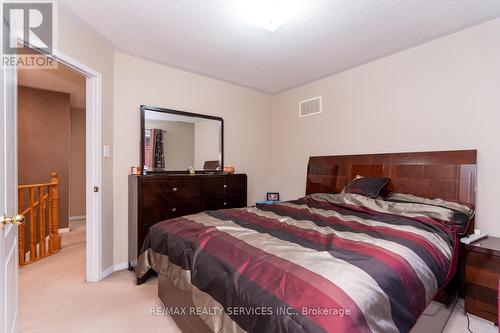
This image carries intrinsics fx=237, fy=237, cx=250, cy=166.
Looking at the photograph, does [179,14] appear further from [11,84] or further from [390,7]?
[390,7]

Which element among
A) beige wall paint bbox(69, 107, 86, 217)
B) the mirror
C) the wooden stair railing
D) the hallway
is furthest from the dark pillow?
beige wall paint bbox(69, 107, 86, 217)

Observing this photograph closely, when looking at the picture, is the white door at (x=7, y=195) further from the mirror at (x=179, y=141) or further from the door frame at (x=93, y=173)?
the mirror at (x=179, y=141)

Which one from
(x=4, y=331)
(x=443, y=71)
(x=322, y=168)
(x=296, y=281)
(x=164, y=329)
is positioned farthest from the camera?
(x=322, y=168)

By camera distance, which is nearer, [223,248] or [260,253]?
[260,253]

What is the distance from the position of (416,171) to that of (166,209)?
275 cm

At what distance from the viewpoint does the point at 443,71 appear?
2404 millimetres

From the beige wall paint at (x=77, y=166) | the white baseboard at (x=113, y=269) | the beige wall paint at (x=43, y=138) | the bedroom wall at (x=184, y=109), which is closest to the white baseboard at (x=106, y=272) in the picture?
the white baseboard at (x=113, y=269)

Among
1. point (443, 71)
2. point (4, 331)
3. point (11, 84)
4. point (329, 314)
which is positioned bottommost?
point (4, 331)

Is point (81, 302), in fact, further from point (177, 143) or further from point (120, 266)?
point (177, 143)

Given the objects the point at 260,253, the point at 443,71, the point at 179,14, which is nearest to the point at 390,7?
the point at 443,71

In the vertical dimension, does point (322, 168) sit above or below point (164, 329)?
above

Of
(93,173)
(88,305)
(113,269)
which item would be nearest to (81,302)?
(88,305)

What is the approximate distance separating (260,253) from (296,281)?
29 cm

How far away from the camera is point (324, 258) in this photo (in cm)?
110
